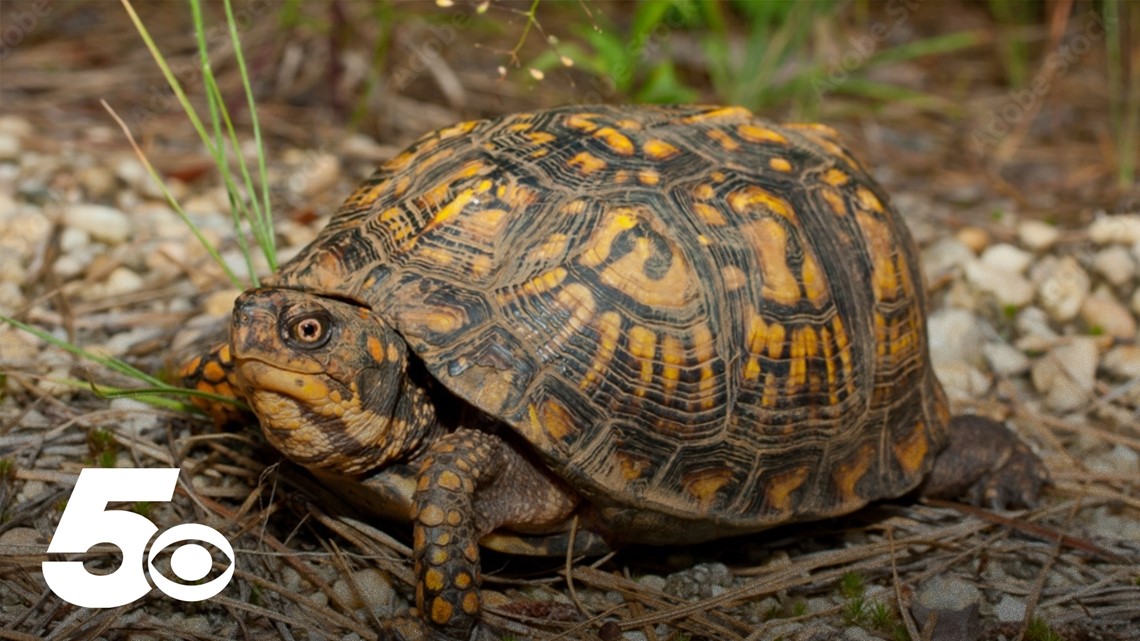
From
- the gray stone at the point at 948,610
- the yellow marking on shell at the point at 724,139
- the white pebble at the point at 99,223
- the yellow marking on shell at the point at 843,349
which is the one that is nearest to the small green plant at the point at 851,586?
the gray stone at the point at 948,610

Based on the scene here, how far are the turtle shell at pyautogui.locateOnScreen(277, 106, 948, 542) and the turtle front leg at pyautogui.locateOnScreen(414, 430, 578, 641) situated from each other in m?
0.14

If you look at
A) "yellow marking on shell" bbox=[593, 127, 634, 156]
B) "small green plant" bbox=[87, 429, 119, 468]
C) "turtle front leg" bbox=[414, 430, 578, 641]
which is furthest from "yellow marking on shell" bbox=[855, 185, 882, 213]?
"small green plant" bbox=[87, 429, 119, 468]

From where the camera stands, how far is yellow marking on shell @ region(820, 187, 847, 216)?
3059mm

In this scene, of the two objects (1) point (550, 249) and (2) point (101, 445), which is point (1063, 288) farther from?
(2) point (101, 445)

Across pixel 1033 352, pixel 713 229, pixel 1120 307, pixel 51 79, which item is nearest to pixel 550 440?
pixel 713 229

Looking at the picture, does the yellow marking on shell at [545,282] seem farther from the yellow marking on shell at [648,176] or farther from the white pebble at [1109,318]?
the white pebble at [1109,318]

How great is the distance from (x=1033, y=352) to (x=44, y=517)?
355cm

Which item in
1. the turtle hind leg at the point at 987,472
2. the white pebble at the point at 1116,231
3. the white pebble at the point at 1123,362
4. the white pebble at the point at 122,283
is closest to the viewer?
the turtle hind leg at the point at 987,472

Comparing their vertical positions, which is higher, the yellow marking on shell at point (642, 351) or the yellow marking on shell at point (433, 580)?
the yellow marking on shell at point (642, 351)

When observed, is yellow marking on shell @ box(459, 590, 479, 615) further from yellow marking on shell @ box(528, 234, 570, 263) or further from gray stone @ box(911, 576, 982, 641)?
gray stone @ box(911, 576, 982, 641)

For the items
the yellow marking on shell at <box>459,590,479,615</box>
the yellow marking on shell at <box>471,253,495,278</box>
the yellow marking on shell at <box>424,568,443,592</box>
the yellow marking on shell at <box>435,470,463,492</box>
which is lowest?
the yellow marking on shell at <box>459,590,479,615</box>

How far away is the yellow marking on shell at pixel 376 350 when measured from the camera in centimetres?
243

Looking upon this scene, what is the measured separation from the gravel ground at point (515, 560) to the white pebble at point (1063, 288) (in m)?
0.01

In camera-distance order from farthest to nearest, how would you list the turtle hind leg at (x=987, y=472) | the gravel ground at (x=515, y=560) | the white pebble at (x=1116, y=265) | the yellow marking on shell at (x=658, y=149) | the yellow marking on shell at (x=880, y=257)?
1. the white pebble at (x=1116, y=265)
2. the turtle hind leg at (x=987, y=472)
3. the yellow marking on shell at (x=880, y=257)
4. the yellow marking on shell at (x=658, y=149)
5. the gravel ground at (x=515, y=560)
